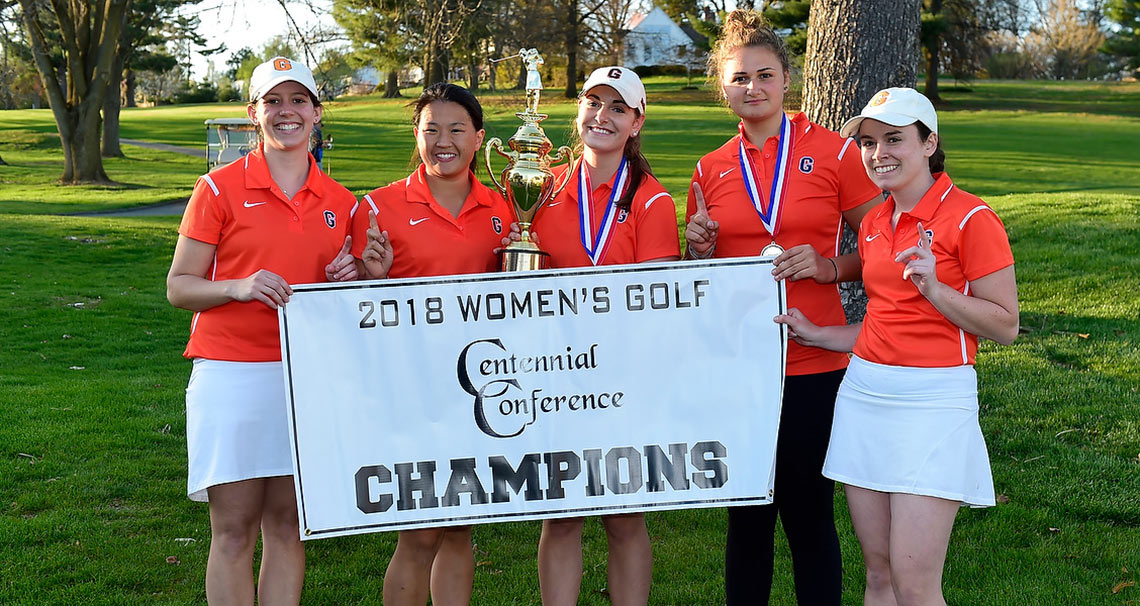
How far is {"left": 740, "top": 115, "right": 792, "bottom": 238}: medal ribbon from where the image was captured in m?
3.47

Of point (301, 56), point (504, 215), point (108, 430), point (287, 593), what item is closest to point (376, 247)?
point (504, 215)

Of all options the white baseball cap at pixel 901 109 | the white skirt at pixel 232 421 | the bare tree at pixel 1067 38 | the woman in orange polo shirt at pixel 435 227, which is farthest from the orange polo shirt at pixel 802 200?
the bare tree at pixel 1067 38

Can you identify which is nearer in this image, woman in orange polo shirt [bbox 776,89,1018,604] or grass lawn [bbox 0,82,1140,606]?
woman in orange polo shirt [bbox 776,89,1018,604]

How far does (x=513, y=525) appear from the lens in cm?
547

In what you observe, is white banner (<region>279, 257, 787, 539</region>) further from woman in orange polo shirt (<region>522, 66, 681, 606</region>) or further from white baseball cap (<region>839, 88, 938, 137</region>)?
white baseball cap (<region>839, 88, 938, 137</region>)

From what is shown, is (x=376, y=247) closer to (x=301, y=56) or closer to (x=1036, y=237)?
(x=301, y=56)

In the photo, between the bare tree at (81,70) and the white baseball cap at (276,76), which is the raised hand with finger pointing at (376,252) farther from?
the bare tree at (81,70)

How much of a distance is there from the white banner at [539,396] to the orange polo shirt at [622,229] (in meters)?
0.09

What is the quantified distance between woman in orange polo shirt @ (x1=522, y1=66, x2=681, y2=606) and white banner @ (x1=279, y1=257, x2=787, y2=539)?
0.12 metres

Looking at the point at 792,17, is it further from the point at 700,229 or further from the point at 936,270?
the point at 936,270

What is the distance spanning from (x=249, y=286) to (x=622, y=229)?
132 centimetres

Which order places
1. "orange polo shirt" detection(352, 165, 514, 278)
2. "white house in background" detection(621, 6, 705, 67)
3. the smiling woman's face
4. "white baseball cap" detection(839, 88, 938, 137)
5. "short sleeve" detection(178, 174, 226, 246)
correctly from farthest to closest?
"white house in background" detection(621, 6, 705, 67), "orange polo shirt" detection(352, 165, 514, 278), the smiling woman's face, "short sleeve" detection(178, 174, 226, 246), "white baseball cap" detection(839, 88, 938, 137)

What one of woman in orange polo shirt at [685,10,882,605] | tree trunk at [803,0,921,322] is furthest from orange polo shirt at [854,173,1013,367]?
tree trunk at [803,0,921,322]

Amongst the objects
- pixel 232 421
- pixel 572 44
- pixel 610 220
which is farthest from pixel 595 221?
pixel 572 44
